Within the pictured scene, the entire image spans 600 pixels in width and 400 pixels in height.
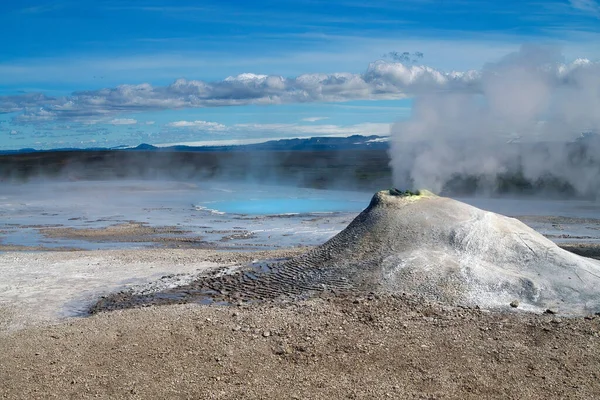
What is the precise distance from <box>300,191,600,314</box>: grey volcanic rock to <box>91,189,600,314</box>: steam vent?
15 millimetres

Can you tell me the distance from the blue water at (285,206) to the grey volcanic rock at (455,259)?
49.3 feet

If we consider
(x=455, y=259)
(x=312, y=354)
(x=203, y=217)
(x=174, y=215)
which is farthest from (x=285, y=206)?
(x=312, y=354)

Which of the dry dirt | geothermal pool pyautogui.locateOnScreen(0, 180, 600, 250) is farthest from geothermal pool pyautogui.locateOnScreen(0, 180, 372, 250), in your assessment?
the dry dirt

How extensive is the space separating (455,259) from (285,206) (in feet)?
64.5

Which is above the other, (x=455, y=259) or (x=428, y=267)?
(x=455, y=259)

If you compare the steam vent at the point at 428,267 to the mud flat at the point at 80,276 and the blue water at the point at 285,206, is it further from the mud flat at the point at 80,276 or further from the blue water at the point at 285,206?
the blue water at the point at 285,206

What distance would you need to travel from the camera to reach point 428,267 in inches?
374

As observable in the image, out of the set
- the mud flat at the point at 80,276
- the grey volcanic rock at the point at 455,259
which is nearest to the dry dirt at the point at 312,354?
the grey volcanic rock at the point at 455,259

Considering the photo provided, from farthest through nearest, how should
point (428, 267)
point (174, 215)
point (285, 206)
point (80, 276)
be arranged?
point (285, 206)
point (174, 215)
point (80, 276)
point (428, 267)

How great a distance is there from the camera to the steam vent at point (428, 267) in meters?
9.05

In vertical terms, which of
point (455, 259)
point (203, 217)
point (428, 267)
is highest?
point (455, 259)

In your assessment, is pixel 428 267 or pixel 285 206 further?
pixel 285 206

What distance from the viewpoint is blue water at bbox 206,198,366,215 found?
26.4 metres

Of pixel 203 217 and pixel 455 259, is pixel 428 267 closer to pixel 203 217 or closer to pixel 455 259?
pixel 455 259
